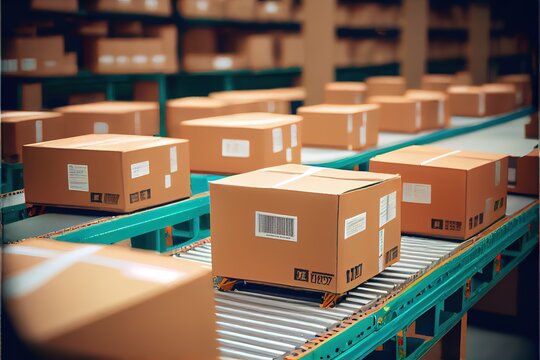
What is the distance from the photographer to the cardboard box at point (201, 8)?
7.58 metres

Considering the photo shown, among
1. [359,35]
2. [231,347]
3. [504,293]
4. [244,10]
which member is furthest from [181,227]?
[359,35]

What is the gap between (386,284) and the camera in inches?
97.7

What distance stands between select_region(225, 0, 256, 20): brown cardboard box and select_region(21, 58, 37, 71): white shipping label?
8.30ft

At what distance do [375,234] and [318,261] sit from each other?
284 millimetres

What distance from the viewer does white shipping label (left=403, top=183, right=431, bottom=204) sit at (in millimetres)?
3055

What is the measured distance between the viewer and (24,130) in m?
4.36

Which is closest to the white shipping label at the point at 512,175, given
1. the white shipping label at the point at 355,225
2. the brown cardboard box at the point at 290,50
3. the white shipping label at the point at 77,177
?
the white shipping label at the point at 355,225

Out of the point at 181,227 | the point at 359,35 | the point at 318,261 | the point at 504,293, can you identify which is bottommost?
the point at 504,293

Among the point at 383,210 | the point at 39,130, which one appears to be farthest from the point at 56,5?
the point at 383,210

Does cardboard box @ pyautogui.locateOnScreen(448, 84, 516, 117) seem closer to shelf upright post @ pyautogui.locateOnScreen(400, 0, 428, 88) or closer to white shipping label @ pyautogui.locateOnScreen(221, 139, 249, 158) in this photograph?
shelf upright post @ pyautogui.locateOnScreen(400, 0, 428, 88)

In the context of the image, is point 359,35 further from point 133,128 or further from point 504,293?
point 504,293

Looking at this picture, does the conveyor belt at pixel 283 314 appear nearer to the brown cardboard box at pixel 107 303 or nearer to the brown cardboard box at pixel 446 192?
the brown cardboard box at pixel 446 192

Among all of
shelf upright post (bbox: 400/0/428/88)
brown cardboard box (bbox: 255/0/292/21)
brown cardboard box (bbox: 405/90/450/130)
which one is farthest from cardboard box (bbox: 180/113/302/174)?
shelf upright post (bbox: 400/0/428/88)

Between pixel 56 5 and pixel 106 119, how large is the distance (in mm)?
1820
